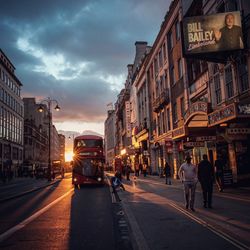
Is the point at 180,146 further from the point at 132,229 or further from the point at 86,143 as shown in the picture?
the point at 132,229

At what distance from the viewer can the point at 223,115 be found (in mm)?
16672

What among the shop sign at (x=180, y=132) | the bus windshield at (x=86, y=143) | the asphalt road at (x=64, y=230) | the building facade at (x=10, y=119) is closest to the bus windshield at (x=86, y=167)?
the bus windshield at (x=86, y=143)

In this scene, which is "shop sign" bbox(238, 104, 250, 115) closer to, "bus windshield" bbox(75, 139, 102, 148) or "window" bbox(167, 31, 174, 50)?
"bus windshield" bbox(75, 139, 102, 148)

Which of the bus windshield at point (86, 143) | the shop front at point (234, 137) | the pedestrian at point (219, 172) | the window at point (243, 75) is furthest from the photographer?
the bus windshield at point (86, 143)

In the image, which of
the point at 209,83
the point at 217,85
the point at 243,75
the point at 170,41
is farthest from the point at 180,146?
the point at 243,75

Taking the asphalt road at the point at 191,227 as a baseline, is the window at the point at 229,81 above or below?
above

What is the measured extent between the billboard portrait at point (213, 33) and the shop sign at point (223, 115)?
4.19 m

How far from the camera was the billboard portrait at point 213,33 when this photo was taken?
60.9 ft

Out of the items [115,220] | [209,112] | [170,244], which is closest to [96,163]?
[209,112]

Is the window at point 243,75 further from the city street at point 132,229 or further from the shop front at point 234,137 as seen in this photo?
the city street at point 132,229

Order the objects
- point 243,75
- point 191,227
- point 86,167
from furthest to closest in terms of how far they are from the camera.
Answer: point 86,167
point 243,75
point 191,227

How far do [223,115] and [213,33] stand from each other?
5986 millimetres

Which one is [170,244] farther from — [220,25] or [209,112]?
[220,25]

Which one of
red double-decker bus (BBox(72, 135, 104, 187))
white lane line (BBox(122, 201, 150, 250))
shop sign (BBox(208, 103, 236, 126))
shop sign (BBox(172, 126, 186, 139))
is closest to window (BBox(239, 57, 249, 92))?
shop sign (BBox(208, 103, 236, 126))
